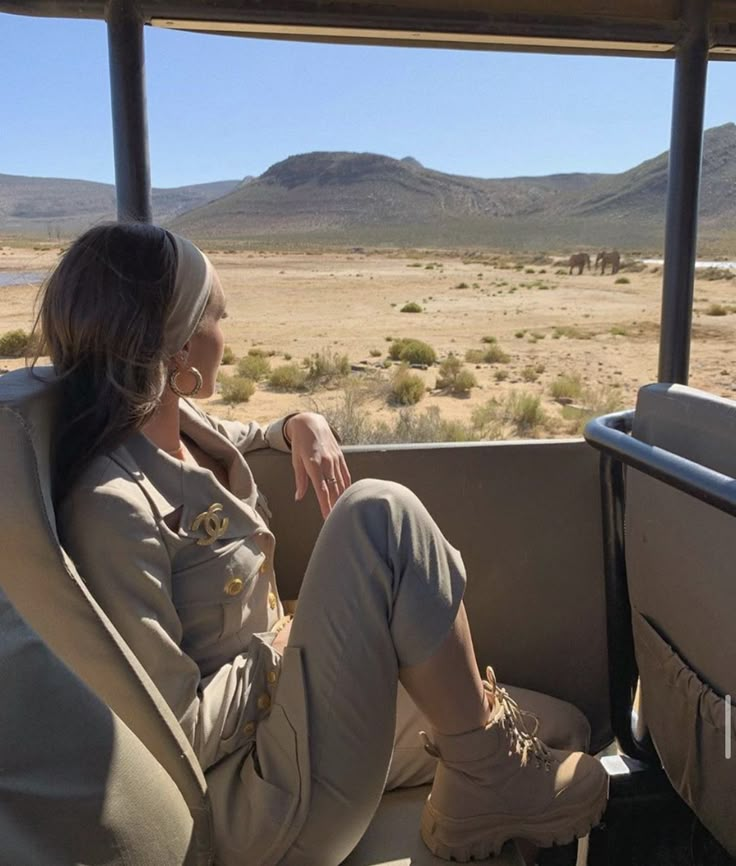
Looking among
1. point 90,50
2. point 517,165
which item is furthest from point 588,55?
point 517,165

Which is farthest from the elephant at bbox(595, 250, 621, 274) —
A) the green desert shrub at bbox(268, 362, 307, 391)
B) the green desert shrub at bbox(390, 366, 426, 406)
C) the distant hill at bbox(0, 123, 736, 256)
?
the green desert shrub at bbox(390, 366, 426, 406)

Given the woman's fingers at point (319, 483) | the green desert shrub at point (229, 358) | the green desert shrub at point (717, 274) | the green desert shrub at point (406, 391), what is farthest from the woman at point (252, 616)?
the green desert shrub at point (717, 274)

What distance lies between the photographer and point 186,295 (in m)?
1.56

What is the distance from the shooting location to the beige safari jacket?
134cm

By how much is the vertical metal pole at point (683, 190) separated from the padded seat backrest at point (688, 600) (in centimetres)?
51

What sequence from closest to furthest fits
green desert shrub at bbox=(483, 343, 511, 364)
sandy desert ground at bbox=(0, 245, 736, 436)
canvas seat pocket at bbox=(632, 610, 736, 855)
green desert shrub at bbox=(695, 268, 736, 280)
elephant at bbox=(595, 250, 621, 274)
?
canvas seat pocket at bbox=(632, 610, 736, 855) < sandy desert ground at bbox=(0, 245, 736, 436) < green desert shrub at bbox=(483, 343, 511, 364) < green desert shrub at bbox=(695, 268, 736, 280) < elephant at bbox=(595, 250, 621, 274)

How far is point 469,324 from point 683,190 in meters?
24.3

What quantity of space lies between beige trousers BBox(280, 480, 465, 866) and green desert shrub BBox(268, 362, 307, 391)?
14148 mm

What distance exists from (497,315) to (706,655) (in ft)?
88.7

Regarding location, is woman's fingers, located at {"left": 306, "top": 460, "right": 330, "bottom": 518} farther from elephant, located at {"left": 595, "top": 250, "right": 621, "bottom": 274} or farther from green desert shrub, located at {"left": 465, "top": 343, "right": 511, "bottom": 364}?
elephant, located at {"left": 595, "top": 250, "right": 621, "bottom": 274}

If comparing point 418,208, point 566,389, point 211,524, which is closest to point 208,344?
point 211,524

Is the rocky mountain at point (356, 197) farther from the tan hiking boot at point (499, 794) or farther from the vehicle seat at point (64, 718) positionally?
the vehicle seat at point (64, 718)

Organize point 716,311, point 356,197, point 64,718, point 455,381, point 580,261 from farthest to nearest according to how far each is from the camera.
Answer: point 356,197 < point 580,261 < point 716,311 < point 455,381 < point 64,718

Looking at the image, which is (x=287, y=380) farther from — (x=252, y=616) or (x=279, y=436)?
(x=252, y=616)
